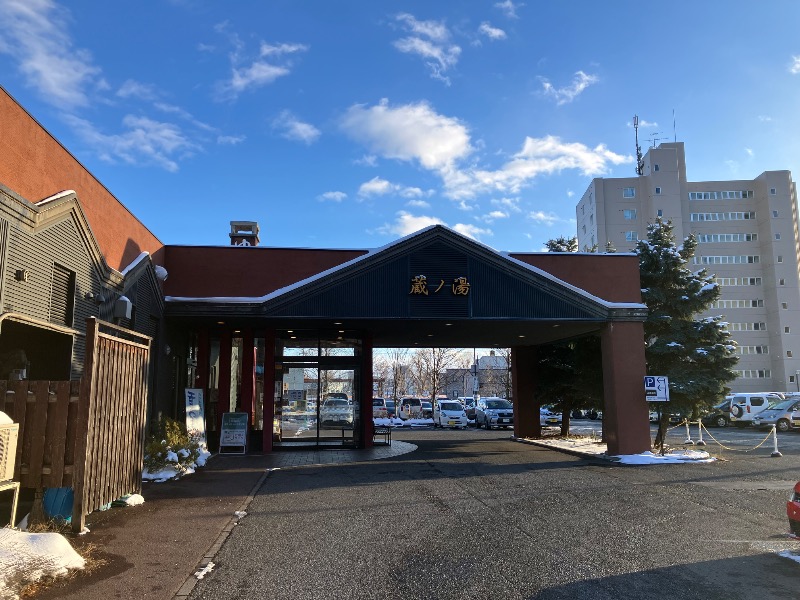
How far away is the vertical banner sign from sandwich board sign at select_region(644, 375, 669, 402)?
1229cm

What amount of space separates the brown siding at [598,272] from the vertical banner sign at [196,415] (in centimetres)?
1017

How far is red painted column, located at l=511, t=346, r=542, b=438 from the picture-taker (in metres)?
24.2

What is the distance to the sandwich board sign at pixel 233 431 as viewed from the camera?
17.4m

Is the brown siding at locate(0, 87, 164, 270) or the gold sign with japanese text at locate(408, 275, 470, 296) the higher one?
the brown siding at locate(0, 87, 164, 270)

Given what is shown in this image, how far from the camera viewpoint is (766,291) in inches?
2982

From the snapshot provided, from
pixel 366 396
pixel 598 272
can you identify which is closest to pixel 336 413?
pixel 366 396

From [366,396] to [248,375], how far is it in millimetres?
3720

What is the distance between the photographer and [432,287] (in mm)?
16578

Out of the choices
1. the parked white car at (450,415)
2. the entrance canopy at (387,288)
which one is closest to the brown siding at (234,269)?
the entrance canopy at (387,288)

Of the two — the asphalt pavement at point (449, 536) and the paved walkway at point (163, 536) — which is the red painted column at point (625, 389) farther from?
the paved walkway at point (163, 536)

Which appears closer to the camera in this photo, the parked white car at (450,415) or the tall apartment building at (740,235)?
the parked white car at (450,415)

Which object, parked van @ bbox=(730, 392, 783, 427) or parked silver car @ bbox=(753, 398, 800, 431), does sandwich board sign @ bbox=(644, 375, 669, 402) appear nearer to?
parked silver car @ bbox=(753, 398, 800, 431)

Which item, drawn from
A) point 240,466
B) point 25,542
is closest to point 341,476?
point 240,466

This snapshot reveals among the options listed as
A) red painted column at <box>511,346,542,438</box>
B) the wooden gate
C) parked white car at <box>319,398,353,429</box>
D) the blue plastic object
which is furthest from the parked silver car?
the blue plastic object
